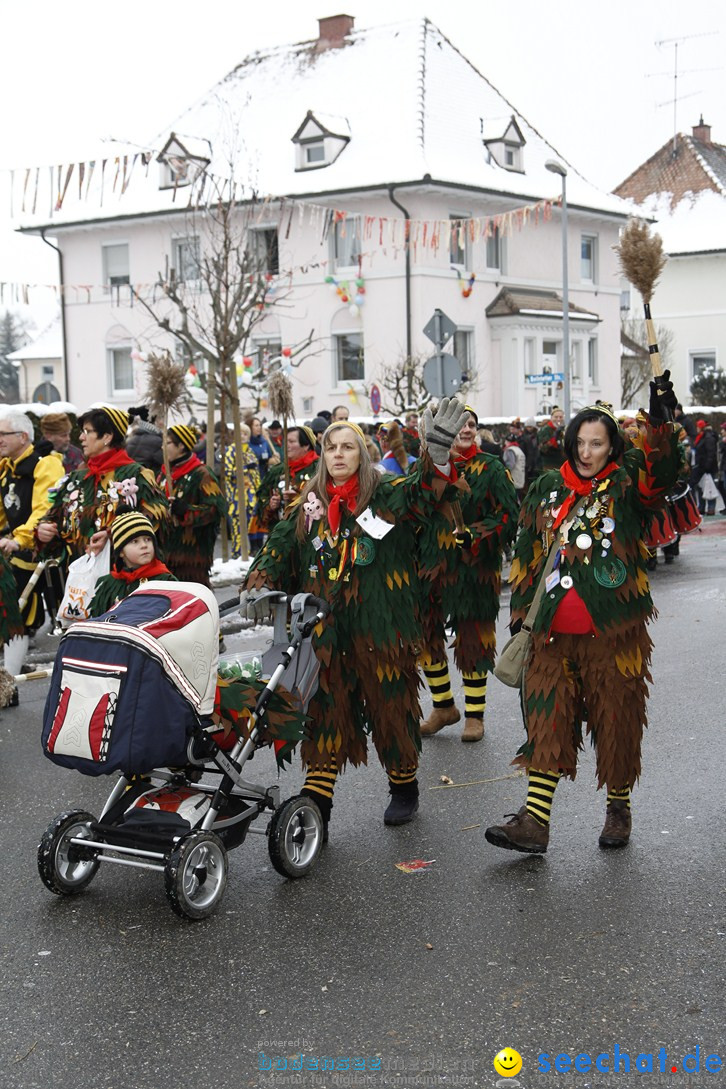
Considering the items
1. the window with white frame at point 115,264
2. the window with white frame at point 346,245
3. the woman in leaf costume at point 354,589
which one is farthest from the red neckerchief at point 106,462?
the window with white frame at point 115,264

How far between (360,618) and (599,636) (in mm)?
1040

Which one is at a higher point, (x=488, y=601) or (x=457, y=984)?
(x=488, y=601)

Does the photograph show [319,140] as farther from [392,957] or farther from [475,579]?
[392,957]

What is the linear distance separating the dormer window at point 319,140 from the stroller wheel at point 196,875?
1381 inches

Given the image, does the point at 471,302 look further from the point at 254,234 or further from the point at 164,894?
the point at 164,894

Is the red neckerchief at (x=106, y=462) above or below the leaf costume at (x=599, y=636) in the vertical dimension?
above

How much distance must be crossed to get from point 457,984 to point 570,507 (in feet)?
6.96

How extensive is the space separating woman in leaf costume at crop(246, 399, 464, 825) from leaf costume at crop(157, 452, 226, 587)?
3396mm

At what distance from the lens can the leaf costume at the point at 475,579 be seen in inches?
308

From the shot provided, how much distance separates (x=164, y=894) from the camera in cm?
529

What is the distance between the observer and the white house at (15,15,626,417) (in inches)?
1444

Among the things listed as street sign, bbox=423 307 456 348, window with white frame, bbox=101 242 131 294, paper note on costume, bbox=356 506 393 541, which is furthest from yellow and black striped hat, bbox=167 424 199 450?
window with white frame, bbox=101 242 131 294

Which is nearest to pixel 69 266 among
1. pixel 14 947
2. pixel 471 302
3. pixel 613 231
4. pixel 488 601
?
pixel 471 302

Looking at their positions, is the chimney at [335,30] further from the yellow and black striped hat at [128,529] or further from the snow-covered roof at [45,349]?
the yellow and black striped hat at [128,529]
